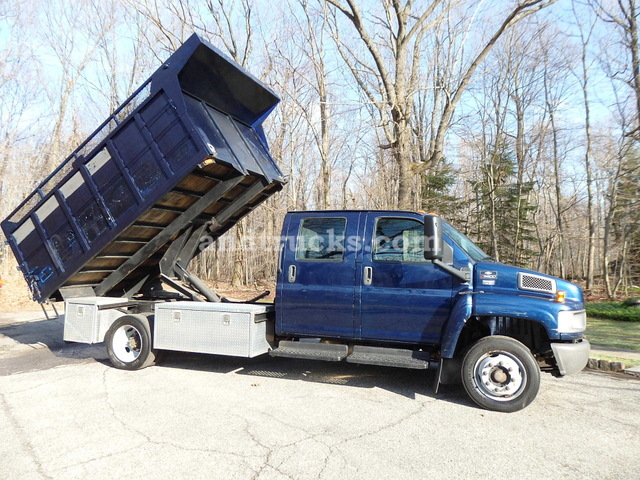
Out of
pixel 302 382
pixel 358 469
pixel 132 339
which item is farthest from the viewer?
pixel 132 339

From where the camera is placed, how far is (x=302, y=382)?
568 cm

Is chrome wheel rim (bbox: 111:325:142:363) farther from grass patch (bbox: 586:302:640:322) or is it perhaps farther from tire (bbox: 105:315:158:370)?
grass patch (bbox: 586:302:640:322)

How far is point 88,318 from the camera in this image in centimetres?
625

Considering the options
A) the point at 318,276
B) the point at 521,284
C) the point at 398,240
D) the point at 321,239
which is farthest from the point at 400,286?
the point at 521,284

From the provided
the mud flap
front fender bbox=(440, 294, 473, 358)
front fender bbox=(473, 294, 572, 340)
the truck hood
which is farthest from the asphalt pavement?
the truck hood

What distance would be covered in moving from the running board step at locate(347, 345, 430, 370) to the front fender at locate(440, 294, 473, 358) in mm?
293

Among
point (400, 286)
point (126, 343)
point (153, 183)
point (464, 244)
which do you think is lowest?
point (126, 343)

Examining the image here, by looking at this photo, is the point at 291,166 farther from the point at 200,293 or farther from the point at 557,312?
the point at 557,312

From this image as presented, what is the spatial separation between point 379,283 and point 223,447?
8.27 feet

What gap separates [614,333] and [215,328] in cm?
992

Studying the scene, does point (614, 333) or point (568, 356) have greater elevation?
point (568, 356)

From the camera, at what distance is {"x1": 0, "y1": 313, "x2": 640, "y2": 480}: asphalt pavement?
3.35 meters

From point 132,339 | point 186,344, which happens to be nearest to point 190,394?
point 186,344

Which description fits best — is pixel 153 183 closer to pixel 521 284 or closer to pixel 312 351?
pixel 312 351
